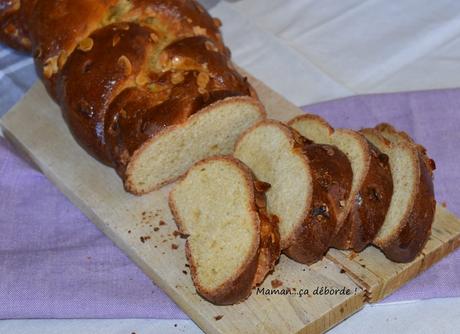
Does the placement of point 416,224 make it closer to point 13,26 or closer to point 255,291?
point 255,291

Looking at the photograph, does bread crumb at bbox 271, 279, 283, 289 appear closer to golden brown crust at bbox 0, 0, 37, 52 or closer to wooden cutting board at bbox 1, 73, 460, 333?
wooden cutting board at bbox 1, 73, 460, 333

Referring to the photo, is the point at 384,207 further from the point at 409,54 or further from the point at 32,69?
the point at 32,69

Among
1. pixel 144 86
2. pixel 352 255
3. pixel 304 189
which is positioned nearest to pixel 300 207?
pixel 304 189

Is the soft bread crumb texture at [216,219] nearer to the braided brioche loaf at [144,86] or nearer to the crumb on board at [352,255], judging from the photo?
the braided brioche loaf at [144,86]


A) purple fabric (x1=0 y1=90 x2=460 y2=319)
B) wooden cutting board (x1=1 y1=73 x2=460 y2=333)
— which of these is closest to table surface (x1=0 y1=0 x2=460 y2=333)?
purple fabric (x1=0 y1=90 x2=460 y2=319)

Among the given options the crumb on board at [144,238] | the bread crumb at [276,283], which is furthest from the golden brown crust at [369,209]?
the crumb on board at [144,238]

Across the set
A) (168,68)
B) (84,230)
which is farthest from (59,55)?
(84,230)
